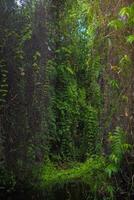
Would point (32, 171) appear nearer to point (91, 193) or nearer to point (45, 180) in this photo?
point (45, 180)

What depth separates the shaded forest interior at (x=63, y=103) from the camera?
4152 mm

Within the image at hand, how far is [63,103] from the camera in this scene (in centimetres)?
619

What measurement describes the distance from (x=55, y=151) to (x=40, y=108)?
121 cm

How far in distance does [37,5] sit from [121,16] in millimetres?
1594

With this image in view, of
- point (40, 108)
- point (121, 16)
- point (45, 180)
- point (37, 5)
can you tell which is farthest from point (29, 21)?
point (45, 180)

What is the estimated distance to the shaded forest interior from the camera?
4152 millimetres

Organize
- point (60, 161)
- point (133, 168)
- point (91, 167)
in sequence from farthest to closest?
point (60, 161) < point (91, 167) < point (133, 168)

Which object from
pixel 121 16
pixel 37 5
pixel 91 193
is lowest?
pixel 91 193

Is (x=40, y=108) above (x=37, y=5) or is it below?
below

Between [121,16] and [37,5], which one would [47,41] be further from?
[121,16]

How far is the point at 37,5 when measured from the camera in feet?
17.1

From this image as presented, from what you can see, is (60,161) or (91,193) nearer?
(91,193)

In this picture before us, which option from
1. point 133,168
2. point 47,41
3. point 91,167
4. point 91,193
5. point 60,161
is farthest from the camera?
point 60,161

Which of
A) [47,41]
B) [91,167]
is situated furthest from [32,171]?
[47,41]
